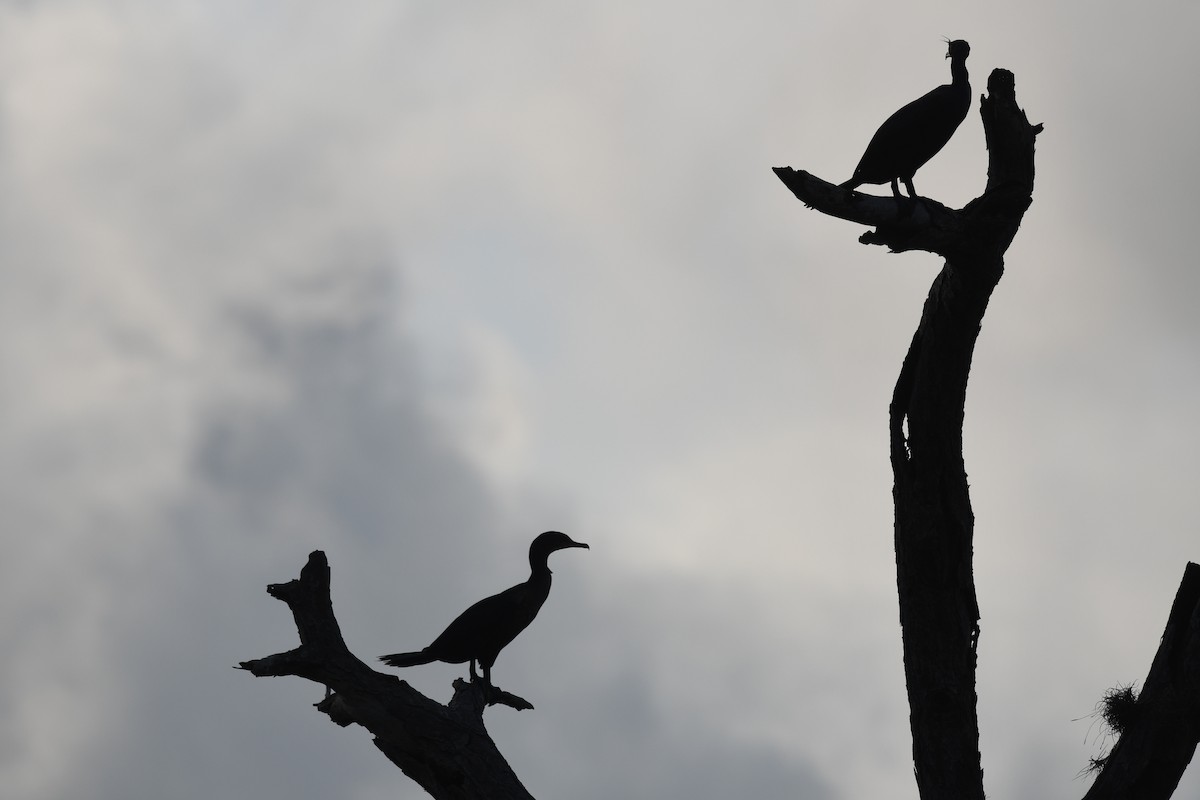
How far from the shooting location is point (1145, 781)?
7105 mm

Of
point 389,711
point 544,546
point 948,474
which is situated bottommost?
point 389,711

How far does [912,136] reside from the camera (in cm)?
862

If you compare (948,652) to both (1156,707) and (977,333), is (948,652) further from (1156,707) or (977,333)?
(977,333)

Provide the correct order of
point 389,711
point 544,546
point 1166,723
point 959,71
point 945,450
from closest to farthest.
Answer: point 389,711, point 1166,723, point 945,450, point 959,71, point 544,546

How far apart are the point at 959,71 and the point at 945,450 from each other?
3.51 meters

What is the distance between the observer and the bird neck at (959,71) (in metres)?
9.11

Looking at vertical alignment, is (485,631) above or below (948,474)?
above

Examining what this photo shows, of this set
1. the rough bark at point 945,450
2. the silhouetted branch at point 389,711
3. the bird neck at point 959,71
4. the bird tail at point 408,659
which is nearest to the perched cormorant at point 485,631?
the bird tail at point 408,659

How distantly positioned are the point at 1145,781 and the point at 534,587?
17.9ft

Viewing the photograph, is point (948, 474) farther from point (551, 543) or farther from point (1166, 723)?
point (551, 543)

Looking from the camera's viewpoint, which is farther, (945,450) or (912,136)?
(912,136)

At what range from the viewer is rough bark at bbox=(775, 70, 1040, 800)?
702cm

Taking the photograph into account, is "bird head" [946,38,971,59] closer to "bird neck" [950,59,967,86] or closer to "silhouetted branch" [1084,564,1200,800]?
"bird neck" [950,59,967,86]

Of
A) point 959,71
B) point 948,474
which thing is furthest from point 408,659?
point 959,71
